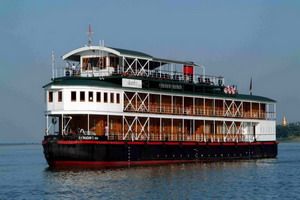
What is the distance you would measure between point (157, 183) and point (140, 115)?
16420mm

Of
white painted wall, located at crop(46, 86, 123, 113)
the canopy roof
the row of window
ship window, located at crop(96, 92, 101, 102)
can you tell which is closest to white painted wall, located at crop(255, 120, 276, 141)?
the canopy roof

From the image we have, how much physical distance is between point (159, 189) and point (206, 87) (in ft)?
96.1

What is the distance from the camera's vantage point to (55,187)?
44750 millimetres

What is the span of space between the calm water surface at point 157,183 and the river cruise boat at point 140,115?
8.46 feet

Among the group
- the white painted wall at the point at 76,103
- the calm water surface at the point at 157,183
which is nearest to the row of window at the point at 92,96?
the white painted wall at the point at 76,103

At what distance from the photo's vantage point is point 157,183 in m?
46.8

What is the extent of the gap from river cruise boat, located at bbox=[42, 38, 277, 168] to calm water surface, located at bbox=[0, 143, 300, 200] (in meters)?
2.58

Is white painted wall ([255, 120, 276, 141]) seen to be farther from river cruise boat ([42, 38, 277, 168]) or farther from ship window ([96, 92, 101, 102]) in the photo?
ship window ([96, 92, 101, 102])

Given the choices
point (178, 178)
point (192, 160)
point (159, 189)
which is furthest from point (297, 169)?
point (159, 189)

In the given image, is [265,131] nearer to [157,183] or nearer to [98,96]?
[98,96]

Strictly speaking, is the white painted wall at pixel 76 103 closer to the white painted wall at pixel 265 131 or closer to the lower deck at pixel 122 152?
the lower deck at pixel 122 152

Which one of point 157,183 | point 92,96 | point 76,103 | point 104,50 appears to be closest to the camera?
point 157,183

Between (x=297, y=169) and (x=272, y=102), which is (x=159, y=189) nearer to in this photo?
(x=297, y=169)

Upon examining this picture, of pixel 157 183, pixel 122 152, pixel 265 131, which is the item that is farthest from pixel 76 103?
pixel 265 131
